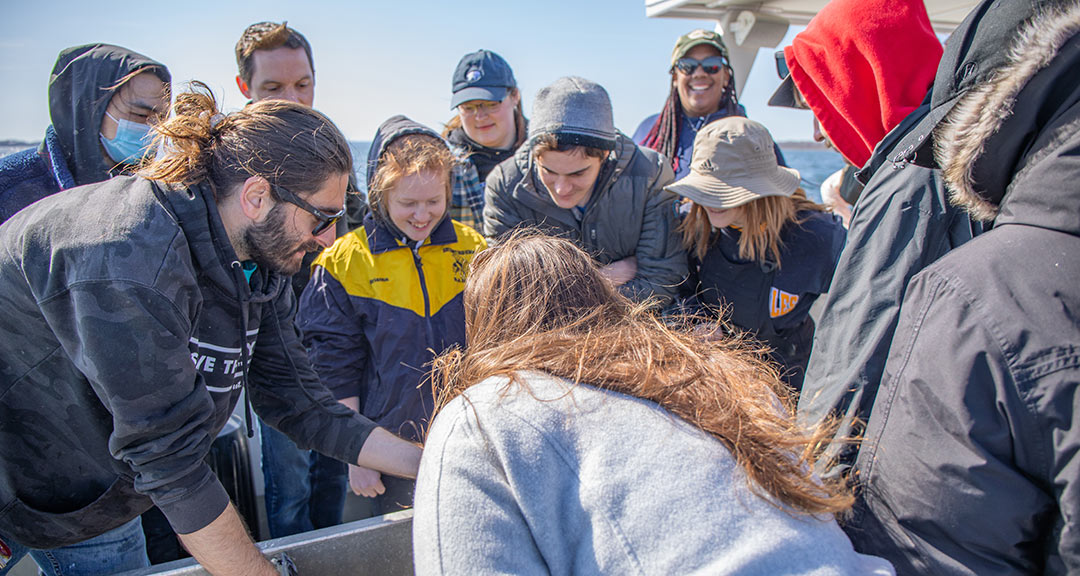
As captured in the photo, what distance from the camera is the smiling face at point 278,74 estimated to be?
9.80 ft

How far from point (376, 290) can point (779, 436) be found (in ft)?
5.54

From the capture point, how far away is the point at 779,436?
1.04m

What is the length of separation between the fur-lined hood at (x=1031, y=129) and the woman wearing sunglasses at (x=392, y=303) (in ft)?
5.80

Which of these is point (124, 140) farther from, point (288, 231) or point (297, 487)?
point (297, 487)

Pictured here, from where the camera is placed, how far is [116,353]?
4.05 feet

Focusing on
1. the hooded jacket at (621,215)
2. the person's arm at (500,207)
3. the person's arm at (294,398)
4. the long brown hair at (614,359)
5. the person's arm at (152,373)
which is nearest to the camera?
the long brown hair at (614,359)

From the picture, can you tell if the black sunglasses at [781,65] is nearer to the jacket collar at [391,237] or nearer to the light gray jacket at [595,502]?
the jacket collar at [391,237]

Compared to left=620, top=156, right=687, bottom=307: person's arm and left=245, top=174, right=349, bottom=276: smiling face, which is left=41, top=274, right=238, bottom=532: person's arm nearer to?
left=245, top=174, right=349, bottom=276: smiling face

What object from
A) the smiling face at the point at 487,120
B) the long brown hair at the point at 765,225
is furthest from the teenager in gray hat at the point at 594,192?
the smiling face at the point at 487,120

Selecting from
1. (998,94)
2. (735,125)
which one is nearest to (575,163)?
(735,125)

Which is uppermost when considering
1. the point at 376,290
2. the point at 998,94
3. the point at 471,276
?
the point at 998,94

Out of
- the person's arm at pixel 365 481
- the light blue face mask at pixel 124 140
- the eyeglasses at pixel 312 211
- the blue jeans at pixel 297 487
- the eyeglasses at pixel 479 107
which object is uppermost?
the eyeglasses at pixel 479 107

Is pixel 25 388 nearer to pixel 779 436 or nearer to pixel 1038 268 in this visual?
pixel 779 436

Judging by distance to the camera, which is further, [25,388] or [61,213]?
[25,388]
